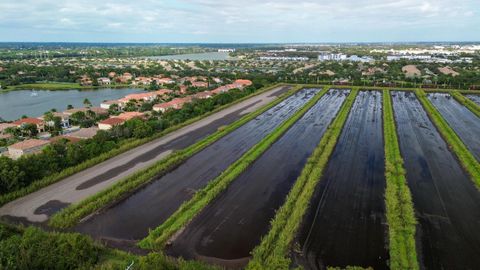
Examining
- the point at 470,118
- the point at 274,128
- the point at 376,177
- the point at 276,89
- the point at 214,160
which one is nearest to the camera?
the point at 376,177

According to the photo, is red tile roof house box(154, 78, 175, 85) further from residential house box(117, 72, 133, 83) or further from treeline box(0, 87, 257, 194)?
treeline box(0, 87, 257, 194)

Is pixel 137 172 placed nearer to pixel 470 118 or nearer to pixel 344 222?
pixel 344 222

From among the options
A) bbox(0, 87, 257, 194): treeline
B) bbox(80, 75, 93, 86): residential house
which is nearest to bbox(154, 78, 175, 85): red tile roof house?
bbox(80, 75, 93, 86): residential house

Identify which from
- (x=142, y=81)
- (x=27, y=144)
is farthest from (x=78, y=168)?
(x=142, y=81)

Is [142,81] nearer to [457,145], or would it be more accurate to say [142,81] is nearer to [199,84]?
[199,84]

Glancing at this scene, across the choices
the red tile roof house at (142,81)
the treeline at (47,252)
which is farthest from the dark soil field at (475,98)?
the red tile roof house at (142,81)

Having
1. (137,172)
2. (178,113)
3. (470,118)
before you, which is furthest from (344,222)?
(470,118)
